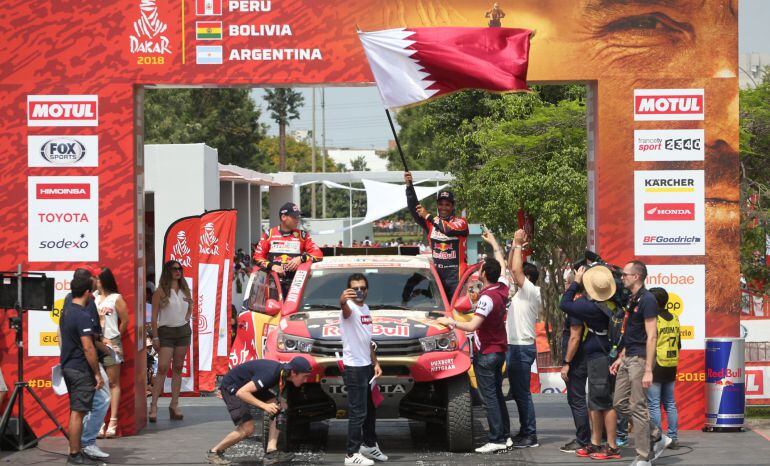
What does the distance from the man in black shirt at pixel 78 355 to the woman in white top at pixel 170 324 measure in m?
2.87

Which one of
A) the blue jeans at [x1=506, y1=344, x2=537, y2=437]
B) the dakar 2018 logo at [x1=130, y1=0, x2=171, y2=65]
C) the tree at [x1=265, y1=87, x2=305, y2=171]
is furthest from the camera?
the tree at [x1=265, y1=87, x2=305, y2=171]

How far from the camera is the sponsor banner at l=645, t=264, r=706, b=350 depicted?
45.6 feet

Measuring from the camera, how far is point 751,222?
19.0 m

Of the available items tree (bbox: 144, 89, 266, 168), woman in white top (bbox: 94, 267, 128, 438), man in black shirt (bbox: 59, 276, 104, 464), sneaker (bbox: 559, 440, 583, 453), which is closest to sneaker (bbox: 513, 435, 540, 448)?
sneaker (bbox: 559, 440, 583, 453)

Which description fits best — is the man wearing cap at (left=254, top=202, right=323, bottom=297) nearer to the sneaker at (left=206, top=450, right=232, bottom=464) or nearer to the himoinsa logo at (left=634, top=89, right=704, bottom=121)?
the sneaker at (left=206, top=450, right=232, bottom=464)

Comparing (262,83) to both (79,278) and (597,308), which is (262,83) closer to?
(79,278)

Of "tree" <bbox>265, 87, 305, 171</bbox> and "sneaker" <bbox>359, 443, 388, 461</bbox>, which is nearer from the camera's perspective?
"sneaker" <bbox>359, 443, 388, 461</bbox>

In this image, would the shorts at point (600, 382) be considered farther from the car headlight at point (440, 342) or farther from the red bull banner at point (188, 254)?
the red bull banner at point (188, 254)

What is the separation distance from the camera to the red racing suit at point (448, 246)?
13.9 meters

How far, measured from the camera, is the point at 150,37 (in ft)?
44.6

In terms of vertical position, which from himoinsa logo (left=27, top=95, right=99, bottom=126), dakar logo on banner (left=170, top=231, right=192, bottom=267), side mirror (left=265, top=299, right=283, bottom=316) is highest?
himoinsa logo (left=27, top=95, right=99, bottom=126)

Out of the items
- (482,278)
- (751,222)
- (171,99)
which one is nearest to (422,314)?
(482,278)

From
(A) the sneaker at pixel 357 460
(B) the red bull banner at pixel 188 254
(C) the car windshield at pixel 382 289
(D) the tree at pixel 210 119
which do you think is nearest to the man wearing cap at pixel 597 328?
(C) the car windshield at pixel 382 289

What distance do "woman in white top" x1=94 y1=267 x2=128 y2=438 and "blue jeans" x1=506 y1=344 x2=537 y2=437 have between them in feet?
14.4
